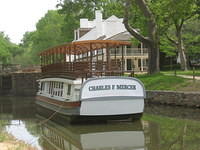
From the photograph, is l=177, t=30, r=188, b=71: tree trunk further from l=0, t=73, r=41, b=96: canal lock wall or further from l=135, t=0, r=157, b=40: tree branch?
l=0, t=73, r=41, b=96: canal lock wall

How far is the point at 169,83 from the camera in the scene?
29.9 m

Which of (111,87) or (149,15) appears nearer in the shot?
(111,87)

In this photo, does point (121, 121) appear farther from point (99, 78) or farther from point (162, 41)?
point (162, 41)

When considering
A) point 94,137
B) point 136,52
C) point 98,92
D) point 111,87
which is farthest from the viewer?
point 136,52

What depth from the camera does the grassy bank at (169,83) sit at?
27531mm

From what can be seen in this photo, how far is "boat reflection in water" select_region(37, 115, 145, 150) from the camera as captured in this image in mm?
15477

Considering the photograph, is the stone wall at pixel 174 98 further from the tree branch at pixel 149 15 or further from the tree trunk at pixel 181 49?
the tree trunk at pixel 181 49

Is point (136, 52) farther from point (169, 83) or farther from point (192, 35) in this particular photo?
point (169, 83)

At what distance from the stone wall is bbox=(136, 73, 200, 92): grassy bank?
2.85 feet

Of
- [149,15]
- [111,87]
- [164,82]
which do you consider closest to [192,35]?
[149,15]

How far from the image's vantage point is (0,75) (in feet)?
174

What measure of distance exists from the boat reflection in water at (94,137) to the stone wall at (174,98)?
5.54m

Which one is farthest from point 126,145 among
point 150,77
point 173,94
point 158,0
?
point 158,0

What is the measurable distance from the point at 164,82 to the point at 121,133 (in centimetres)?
1343
